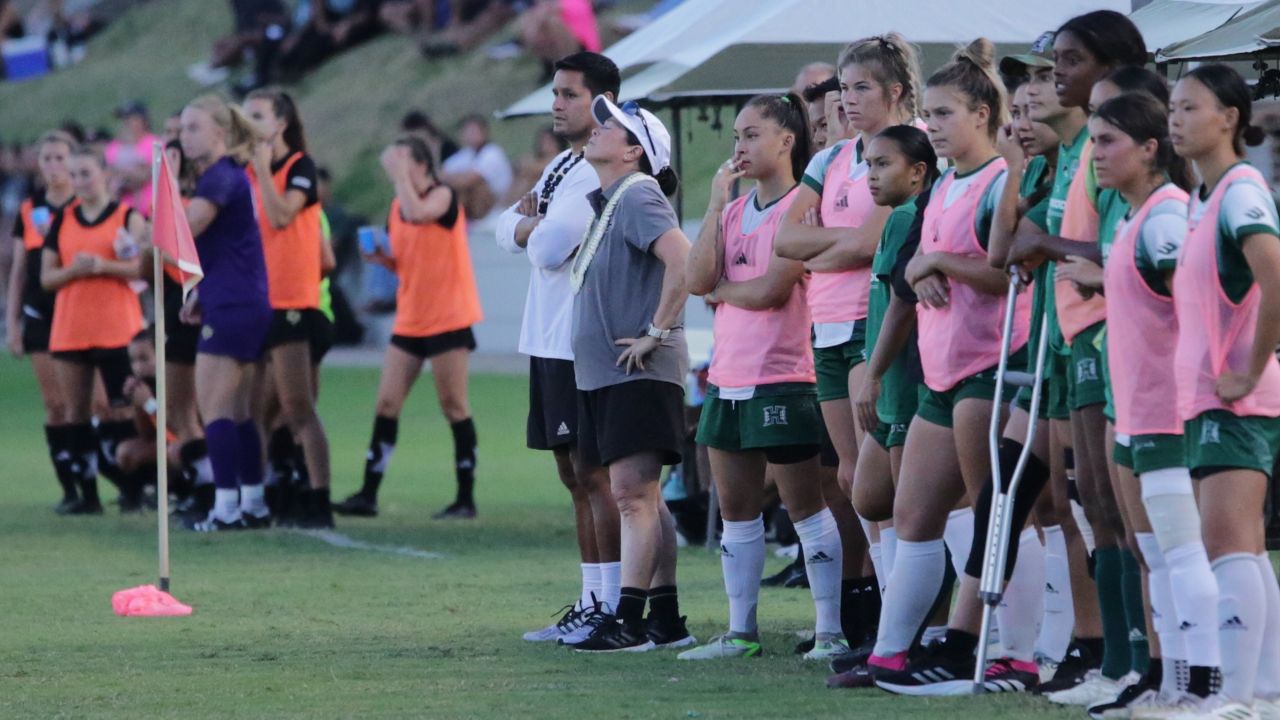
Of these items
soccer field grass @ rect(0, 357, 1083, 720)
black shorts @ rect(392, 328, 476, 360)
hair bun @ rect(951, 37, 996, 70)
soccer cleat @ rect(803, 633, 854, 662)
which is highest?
hair bun @ rect(951, 37, 996, 70)

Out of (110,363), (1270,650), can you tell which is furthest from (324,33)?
(1270,650)

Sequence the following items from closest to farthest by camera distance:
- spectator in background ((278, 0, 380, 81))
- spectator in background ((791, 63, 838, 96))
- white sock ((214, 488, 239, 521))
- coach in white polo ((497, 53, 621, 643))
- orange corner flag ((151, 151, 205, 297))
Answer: coach in white polo ((497, 53, 621, 643))
spectator in background ((791, 63, 838, 96))
orange corner flag ((151, 151, 205, 297))
white sock ((214, 488, 239, 521))
spectator in background ((278, 0, 380, 81))

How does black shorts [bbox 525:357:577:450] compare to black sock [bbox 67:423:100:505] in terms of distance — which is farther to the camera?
black sock [bbox 67:423:100:505]

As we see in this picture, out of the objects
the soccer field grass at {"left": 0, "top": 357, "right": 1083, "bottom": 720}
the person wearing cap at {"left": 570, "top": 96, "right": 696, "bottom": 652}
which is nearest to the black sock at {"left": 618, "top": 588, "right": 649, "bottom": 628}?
the person wearing cap at {"left": 570, "top": 96, "right": 696, "bottom": 652}

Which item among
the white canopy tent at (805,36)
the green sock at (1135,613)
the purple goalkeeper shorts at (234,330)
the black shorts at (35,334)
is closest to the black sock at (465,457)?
the purple goalkeeper shorts at (234,330)

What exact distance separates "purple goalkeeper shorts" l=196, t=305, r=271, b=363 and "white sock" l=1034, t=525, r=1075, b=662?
5.92 meters

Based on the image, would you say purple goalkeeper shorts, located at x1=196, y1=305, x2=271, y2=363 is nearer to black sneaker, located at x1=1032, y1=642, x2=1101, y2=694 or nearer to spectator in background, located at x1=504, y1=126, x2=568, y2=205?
black sneaker, located at x1=1032, y1=642, x2=1101, y2=694

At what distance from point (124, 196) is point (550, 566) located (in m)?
6.53

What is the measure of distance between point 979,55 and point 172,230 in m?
4.21

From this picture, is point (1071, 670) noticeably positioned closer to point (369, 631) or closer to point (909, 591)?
point (909, 591)

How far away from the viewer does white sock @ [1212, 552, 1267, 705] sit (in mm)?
5305

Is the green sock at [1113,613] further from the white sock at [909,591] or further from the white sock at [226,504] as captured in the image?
the white sock at [226,504]

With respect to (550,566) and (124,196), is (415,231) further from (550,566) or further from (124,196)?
(124,196)

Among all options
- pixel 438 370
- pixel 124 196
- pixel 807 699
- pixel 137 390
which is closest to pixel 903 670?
pixel 807 699
